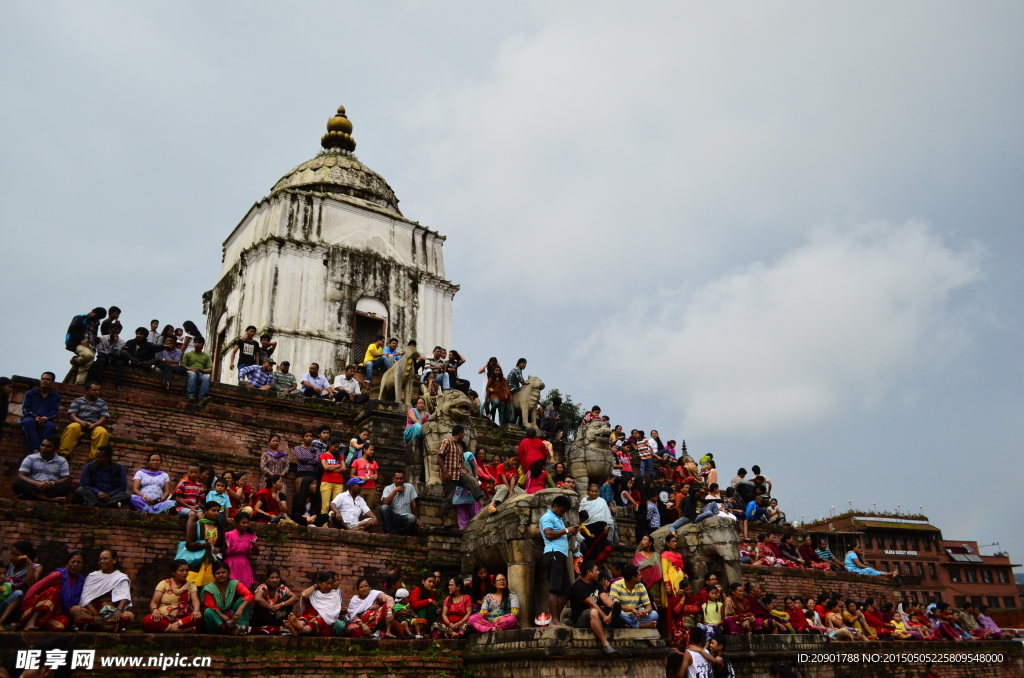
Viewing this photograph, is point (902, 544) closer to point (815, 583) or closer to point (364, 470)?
point (815, 583)

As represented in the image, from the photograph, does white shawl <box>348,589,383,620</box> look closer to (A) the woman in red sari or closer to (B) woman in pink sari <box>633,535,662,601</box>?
(A) the woman in red sari

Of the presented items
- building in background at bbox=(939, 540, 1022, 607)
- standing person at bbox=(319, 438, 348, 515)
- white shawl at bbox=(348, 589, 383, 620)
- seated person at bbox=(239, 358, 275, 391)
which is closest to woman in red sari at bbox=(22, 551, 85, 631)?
white shawl at bbox=(348, 589, 383, 620)

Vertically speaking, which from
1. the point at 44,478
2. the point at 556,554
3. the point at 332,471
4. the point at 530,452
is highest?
the point at 530,452

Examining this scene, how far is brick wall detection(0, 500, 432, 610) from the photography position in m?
9.29

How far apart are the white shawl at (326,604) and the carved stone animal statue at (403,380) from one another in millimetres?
6523

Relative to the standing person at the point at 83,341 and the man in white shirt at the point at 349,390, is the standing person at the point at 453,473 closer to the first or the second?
the man in white shirt at the point at 349,390

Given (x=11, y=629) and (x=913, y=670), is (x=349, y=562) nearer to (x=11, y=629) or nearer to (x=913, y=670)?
(x=11, y=629)

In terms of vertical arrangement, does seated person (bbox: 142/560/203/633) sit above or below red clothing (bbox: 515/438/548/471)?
below

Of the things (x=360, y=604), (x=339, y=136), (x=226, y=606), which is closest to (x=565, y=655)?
(x=360, y=604)

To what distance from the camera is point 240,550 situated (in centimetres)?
947

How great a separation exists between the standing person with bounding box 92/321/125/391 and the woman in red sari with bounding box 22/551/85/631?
5.69m

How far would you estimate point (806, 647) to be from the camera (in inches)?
457

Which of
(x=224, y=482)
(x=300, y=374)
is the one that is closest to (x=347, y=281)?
(x=300, y=374)

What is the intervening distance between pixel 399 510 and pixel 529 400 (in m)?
6.19
